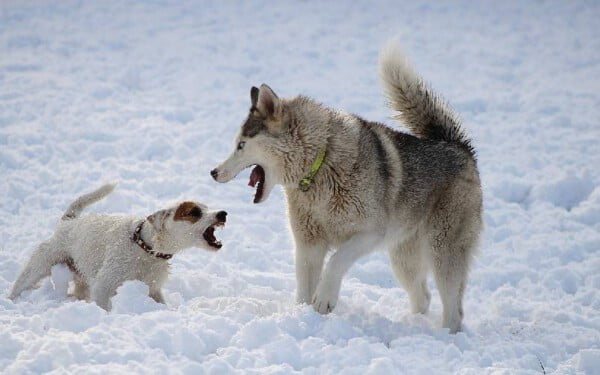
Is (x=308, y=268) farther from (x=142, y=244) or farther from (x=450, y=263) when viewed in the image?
(x=142, y=244)

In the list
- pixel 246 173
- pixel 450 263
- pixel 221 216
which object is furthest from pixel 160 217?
pixel 246 173

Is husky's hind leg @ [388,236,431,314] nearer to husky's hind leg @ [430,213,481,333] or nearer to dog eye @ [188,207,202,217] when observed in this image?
husky's hind leg @ [430,213,481,333]

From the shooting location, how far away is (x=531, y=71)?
13.7 m

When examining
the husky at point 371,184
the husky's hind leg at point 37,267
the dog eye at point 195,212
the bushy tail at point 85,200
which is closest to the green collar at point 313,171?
the husky at point 371,184

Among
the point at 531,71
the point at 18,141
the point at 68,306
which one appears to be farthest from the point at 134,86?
the point at 68,306

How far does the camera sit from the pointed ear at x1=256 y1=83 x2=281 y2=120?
5.26 meters

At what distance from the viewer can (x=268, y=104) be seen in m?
5.32

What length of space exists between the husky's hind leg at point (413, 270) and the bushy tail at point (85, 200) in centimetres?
249

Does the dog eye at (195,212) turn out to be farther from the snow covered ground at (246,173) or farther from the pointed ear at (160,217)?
the snow covered ground at (246,173)

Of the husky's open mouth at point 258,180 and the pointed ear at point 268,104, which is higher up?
the pointed ear at point 268,104

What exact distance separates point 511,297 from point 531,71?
8016 millimetres

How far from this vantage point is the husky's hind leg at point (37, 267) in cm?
553

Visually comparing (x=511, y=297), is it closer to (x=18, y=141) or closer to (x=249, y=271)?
(x=249, y=271)

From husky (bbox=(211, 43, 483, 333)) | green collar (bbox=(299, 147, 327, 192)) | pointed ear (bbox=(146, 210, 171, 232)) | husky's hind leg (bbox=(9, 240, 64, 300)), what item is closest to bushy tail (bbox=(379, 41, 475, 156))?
husky (bbox=(211, 43, 483, 333))
